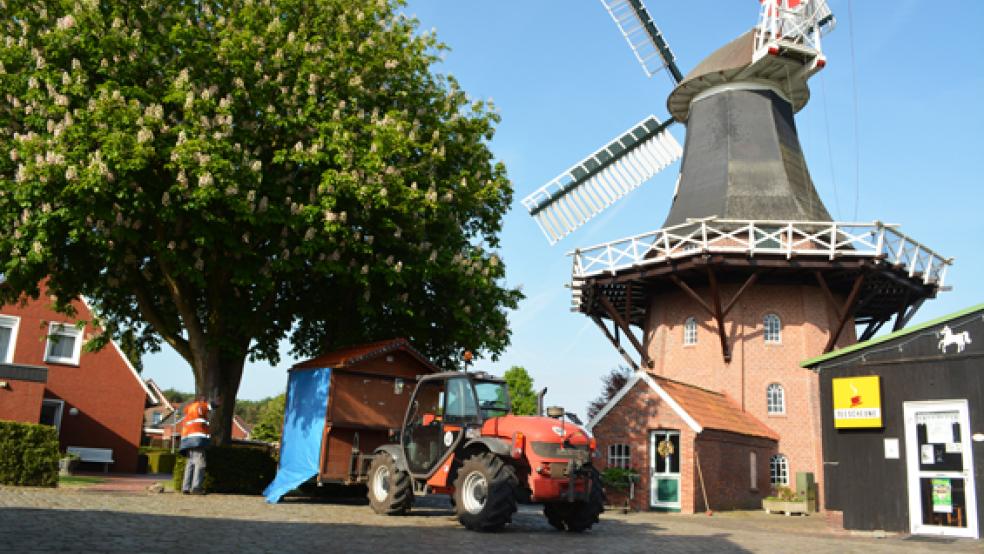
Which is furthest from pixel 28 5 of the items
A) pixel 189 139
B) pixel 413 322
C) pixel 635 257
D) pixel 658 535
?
pixel 635 257

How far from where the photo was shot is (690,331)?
26.4 metres

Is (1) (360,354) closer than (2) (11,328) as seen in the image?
Yes

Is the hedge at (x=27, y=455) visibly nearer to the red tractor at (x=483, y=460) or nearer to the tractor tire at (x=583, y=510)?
the red tractor at (x=483, y=460)

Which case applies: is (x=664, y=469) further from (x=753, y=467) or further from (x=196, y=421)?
(x=196, y=421)

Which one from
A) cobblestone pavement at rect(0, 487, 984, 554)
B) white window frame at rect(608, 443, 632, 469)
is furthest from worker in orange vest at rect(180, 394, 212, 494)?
white window frame at rect(608, 443, 632, 469)

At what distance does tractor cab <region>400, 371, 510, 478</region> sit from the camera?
12133 millimetres

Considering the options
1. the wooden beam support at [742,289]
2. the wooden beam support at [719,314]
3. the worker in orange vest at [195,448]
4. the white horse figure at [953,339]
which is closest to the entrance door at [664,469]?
the wooden beam support at [719,314]

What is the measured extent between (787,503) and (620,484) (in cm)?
480

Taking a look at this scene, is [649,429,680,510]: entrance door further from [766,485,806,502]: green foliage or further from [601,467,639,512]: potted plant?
[766,485,806,502]: green foliage

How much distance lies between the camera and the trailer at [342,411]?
14578 millimetres

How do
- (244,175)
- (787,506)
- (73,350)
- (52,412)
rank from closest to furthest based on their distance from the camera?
(244,175) < (787,506) < (52,412) < (73,350)

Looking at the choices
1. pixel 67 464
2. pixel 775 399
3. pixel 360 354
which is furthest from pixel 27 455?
pixel 775 399

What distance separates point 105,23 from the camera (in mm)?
13719

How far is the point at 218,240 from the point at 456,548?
8764mm
